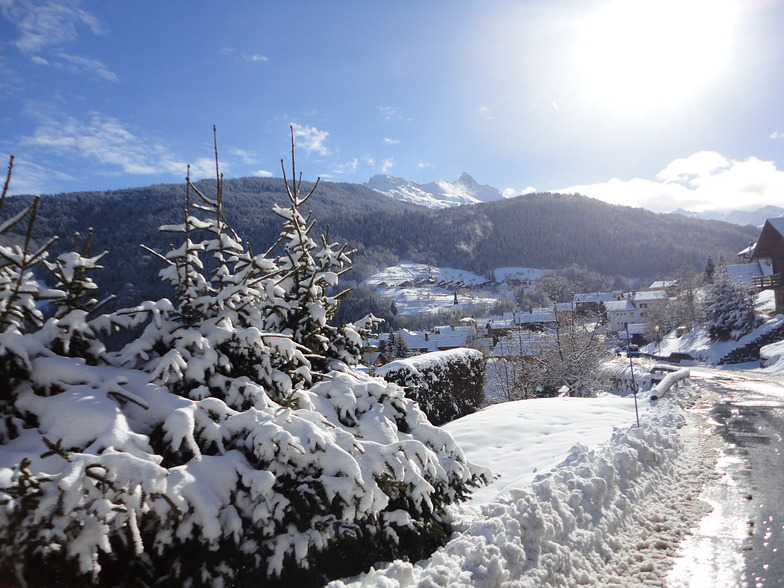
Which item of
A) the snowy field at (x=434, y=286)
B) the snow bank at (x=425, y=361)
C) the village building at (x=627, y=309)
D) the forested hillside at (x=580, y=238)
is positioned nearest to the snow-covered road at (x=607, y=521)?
the snow bank at (x=425, y=361)

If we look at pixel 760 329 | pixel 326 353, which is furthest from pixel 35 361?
pixel 760 329

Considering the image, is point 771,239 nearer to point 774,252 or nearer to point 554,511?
point 774,252

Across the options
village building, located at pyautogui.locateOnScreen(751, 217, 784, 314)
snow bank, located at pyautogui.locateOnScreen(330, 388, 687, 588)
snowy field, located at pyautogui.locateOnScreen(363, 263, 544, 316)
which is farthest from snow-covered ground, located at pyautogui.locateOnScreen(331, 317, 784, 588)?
snowy field, located at pyautogui.locateOnScreen(363, 263, 544, 316)

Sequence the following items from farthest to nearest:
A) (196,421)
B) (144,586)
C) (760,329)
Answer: (760,329) → (196,421) → (144,586)

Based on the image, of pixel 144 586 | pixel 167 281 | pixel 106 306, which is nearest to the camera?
pixel 144 586

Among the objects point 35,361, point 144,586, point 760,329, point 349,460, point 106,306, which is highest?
point 106,306

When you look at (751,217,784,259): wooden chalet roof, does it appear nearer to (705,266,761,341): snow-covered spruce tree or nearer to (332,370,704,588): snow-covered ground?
(705,266,761,341): snow-covered spruce tree

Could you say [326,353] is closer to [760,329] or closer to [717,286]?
[760,329]

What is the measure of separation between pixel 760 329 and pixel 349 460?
42151mm

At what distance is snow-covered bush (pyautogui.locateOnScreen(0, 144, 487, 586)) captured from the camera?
2064mm

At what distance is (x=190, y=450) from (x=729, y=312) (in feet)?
148

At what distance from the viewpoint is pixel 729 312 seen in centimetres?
3700

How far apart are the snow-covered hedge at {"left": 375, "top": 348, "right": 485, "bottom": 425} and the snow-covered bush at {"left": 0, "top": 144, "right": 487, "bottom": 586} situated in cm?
463

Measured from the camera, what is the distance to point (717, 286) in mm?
38625
